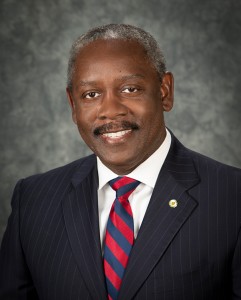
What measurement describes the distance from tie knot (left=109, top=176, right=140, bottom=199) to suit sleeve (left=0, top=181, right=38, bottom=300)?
2.00ft

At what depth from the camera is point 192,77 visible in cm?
470

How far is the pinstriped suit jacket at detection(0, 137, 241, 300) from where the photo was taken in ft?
8.59

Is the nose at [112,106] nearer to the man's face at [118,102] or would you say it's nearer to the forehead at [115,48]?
the man's face at [118,102]

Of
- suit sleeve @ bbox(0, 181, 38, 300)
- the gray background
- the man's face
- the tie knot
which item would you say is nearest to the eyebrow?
the man's face

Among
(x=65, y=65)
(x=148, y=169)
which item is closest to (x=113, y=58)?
(x=148, y=169)

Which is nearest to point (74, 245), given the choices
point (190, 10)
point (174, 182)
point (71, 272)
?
point (71, 272)

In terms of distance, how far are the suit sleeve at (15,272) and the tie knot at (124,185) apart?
2.00 feet

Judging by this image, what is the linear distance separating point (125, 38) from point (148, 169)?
656 mm

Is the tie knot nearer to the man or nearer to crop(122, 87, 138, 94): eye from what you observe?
the man

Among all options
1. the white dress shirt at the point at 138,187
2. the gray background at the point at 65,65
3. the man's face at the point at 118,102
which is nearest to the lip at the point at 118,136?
the man's face at the point at 118,102

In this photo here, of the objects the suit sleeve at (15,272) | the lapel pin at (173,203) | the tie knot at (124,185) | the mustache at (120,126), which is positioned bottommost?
the suit sleeve at (15,272)

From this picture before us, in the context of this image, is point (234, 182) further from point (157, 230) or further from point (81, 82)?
point (81, 82)

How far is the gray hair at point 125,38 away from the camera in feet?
9.06

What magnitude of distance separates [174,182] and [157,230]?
0.27 metres
